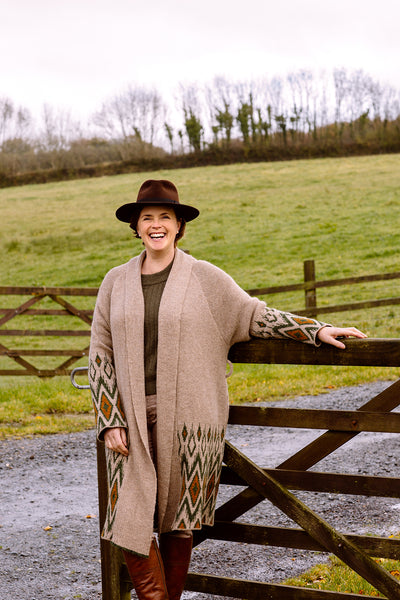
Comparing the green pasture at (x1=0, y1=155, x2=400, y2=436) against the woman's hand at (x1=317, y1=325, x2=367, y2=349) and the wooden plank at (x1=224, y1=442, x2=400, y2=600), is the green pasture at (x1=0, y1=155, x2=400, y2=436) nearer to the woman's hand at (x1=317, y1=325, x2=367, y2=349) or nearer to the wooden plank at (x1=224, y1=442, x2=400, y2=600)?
the wooden plank at (x1=224, y1=442, x2=400, y2=600)

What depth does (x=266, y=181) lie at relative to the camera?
36.3 m

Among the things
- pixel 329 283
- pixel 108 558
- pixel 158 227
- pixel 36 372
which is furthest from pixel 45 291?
pixel 158 227

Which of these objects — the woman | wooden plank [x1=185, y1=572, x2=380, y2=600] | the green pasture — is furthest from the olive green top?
the green pasture

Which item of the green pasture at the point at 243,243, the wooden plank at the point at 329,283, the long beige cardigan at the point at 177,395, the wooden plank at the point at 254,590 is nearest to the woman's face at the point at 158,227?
the long beige cardigan at the point at 177,395

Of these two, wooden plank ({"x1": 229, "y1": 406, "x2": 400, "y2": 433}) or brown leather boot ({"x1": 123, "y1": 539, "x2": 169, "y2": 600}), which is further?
brown leather boot ({"x1": 123, "y1": 539, "x2": 169, "y2": 600})

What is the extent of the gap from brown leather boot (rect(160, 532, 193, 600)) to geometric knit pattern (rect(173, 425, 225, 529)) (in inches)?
5.2

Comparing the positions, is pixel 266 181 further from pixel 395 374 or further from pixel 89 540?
pixel 89 540

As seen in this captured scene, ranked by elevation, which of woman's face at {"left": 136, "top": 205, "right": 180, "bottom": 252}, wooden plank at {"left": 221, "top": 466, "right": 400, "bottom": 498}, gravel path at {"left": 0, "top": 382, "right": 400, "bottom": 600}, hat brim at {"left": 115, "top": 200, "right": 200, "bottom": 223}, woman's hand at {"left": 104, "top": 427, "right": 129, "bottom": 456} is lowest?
gravel path at {"left": 0, "top": 382, "right": 400, "bottom": 600}

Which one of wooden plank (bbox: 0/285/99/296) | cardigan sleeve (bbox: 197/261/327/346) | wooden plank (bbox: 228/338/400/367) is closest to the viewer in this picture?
wooden plank (bbox: 228/338/400/367)

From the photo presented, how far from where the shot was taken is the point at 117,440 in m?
2.76

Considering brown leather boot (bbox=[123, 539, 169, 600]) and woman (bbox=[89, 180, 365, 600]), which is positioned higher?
woman (bbox=[89, 180, 365, 600])

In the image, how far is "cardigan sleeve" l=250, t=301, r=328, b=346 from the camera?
2633 mm

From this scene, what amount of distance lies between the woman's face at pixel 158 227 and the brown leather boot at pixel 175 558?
1.29 m

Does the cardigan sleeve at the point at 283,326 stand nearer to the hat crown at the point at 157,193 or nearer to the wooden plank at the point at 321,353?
the wooden plank at the point at 321,353
